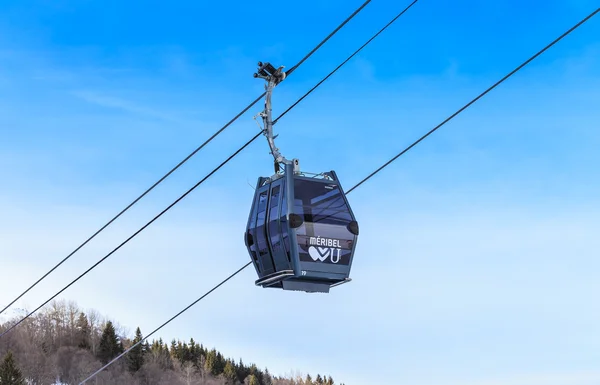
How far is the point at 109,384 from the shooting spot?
13738 centimetres

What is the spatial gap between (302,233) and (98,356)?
14673cm

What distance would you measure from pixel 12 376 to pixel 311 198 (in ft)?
303

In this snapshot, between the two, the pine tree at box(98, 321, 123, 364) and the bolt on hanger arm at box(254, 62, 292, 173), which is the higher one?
the pine tree at box(98, 321, 123, 364)

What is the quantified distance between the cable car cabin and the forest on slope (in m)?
122

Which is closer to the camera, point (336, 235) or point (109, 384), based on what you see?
point (336, 235)

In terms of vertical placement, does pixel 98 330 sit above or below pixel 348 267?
above

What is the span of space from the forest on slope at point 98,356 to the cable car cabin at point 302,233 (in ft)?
401

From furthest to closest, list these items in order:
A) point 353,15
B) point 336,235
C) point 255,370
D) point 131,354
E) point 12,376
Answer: point 255,370
point 131,354
point 12,376
point 336,235
point 353,15

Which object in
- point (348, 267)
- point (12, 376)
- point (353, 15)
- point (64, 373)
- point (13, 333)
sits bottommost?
point (348, 267)

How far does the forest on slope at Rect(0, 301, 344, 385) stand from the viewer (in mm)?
137000

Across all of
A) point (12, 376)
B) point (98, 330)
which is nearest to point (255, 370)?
point (98, 330)

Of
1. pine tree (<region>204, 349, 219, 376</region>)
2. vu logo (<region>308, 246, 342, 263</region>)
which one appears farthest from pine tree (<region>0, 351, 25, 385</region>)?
vu logo (<region>308, 246, 342, 263</region>)

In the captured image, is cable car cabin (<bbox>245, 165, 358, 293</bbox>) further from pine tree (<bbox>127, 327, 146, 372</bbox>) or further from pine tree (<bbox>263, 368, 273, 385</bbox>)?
pine tree (<bbox>263, 368, 273, 385</bbox>)

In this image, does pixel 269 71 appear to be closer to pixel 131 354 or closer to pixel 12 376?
pixel 12 376
